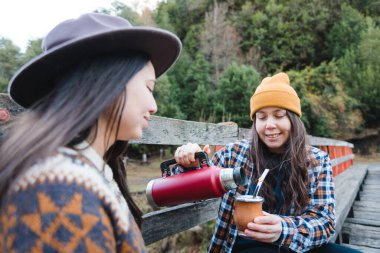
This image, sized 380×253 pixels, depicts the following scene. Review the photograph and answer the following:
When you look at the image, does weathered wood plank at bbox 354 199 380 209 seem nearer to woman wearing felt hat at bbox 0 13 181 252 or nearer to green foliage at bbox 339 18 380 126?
woman wearing felt hat at bbox 0 13 181 252

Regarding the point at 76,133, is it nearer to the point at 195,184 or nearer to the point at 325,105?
the point at 195,184

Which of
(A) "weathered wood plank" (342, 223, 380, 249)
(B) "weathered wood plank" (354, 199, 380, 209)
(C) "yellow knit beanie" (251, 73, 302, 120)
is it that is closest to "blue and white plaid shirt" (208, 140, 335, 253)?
(C) "yellow knit beanie" (251, 73, 302, 120)

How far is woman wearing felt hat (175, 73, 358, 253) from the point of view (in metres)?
1.59

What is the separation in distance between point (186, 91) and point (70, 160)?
20.0 m

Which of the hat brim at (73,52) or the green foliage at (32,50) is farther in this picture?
the green foliage at (32,50)

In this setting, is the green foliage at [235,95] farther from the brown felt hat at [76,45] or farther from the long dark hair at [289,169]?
the brown felt hat at [76,45]

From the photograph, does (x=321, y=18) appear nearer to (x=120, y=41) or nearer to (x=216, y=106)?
(x=216, y=106)

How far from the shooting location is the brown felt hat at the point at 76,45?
0.77 meters

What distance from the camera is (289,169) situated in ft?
5.79

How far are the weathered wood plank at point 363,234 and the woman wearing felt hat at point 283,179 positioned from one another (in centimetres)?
182

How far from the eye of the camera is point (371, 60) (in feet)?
76.8

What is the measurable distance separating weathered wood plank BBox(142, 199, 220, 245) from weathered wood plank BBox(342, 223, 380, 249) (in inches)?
70.0


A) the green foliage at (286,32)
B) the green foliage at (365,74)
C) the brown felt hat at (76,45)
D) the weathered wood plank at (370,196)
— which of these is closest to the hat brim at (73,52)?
the brown felt hat at (76,45)

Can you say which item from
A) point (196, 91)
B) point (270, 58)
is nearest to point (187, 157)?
point (196, 91)
